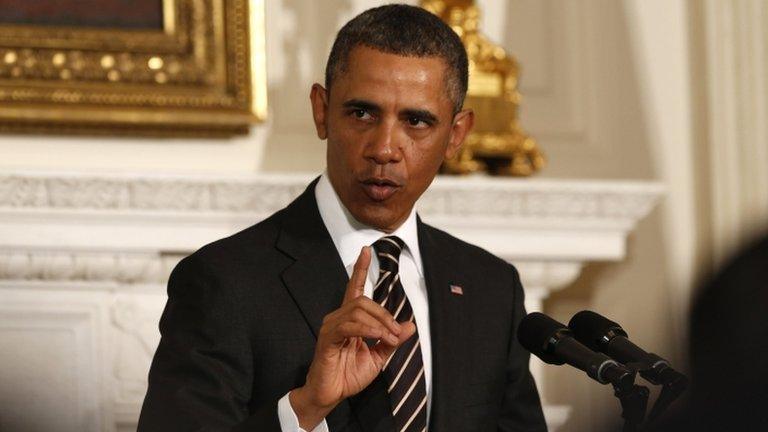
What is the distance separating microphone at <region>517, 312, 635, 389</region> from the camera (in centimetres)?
157

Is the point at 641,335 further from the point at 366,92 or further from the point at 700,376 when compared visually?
the point at 700,376

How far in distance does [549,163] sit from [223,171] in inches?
39.4

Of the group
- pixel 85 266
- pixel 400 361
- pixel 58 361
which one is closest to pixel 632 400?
pixel 400 361

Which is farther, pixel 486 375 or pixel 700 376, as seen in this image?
pixel 486 375

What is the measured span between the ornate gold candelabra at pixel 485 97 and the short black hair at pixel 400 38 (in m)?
1.43

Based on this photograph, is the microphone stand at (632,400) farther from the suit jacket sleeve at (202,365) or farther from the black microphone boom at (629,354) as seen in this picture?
the suit jacket sleeve at (202,365)

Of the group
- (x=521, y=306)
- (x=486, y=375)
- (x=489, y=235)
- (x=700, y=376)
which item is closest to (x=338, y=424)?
(x=486, y=375)

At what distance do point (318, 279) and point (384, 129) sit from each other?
28cm

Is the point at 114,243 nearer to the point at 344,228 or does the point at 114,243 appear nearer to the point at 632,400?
the point at 344,228

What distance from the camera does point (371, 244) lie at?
2338mm

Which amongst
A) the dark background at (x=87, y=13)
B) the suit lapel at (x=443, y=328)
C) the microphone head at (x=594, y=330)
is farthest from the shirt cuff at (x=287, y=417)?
the dark background at (x=87, y=13)

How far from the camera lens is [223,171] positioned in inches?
148

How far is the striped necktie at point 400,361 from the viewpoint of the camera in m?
2.20

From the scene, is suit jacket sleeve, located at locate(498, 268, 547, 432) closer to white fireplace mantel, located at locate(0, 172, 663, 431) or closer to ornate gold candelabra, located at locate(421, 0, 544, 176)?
white fireplace mantel, located at locate(0, 172, 663, 431)
